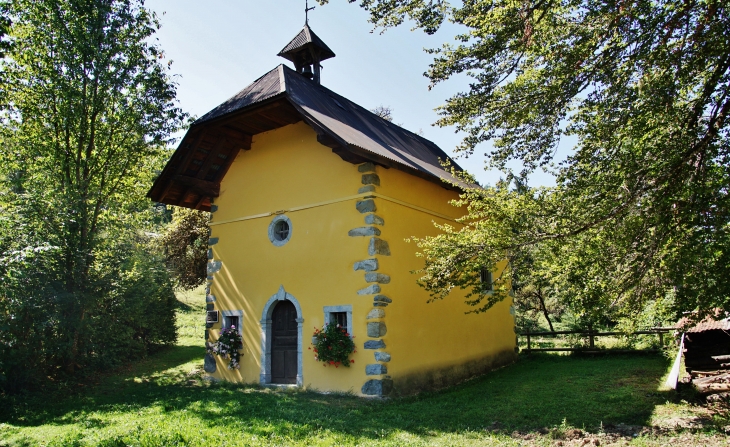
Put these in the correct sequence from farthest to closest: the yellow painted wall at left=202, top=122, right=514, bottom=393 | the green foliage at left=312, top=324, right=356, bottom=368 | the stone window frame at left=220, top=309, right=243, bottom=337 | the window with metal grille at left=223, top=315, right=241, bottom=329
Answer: the window with metal grille at left=223, top=315, right=241, bottom=329 → the stone window frame at left=220, top=309, right=243, bottom=337 → the yellow painted wall at left=202, top=122, right=514, bottom=393 → the green foliage at left=312, top=324, right=356, bottom=368

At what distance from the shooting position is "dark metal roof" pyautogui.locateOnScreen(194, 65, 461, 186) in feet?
29.1

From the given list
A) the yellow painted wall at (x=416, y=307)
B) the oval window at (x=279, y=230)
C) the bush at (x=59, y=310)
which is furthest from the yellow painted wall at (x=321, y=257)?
the bush at (x=59, y=310)

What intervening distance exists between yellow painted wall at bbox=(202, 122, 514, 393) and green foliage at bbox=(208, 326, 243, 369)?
17cm

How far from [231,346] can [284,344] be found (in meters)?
1.23

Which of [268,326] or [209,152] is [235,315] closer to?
[268,326]

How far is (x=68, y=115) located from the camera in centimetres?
1127

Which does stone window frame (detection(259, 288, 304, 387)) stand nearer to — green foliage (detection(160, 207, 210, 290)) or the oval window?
the oval window

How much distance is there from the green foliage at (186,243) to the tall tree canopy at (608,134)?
1227 cm

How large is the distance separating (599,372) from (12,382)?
1138cm

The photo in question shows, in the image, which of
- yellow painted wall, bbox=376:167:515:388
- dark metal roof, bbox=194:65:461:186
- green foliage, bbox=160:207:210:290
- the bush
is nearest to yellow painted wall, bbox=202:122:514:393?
yellow painted wall, bbox=376:167:515:388

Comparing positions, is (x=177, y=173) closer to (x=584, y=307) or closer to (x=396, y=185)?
(x=396, y=185)

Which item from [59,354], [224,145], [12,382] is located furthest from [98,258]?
[224,145]

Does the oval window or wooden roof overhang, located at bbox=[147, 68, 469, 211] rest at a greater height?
wooden roof overhang, located at bbox=[147, 68, 469, 211]

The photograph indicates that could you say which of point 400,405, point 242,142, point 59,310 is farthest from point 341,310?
point 59,310
